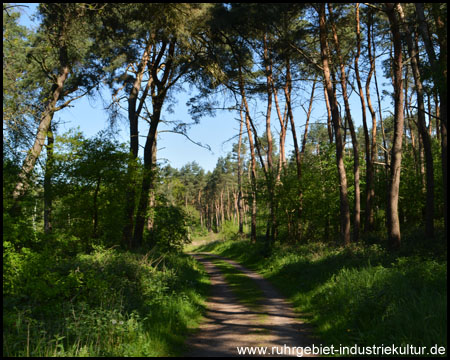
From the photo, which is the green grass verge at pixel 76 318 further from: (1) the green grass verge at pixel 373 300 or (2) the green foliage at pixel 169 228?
(2) the green foliage at pixel 169 228

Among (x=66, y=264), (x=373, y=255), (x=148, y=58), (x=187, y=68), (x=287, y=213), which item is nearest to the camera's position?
(x=66, y=264)

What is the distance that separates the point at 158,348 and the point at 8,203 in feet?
11.8

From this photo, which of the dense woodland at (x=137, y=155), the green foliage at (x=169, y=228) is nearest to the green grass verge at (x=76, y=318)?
the dense woodland at (x=137, y=155)

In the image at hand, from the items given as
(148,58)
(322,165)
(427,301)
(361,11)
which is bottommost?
(427,301)

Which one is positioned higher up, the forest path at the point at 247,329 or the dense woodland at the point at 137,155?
the dense woodland at the point at 137,155

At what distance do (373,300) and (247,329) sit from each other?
2571 millimetres

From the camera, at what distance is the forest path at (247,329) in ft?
20.3

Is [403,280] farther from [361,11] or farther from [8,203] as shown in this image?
[361,11]

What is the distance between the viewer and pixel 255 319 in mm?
7953

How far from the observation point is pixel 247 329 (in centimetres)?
718

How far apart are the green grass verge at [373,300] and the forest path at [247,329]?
459 mm

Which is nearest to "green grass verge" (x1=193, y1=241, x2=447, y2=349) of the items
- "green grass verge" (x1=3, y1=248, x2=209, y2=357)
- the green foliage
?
"green grass verge" (x1=3, y1=248, x2=209, y2=357)

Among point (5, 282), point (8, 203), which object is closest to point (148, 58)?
point (8, 203)

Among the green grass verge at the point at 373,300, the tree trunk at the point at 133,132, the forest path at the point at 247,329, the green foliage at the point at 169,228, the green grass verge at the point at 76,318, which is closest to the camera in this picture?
the green grass verge at the point at 76,318
